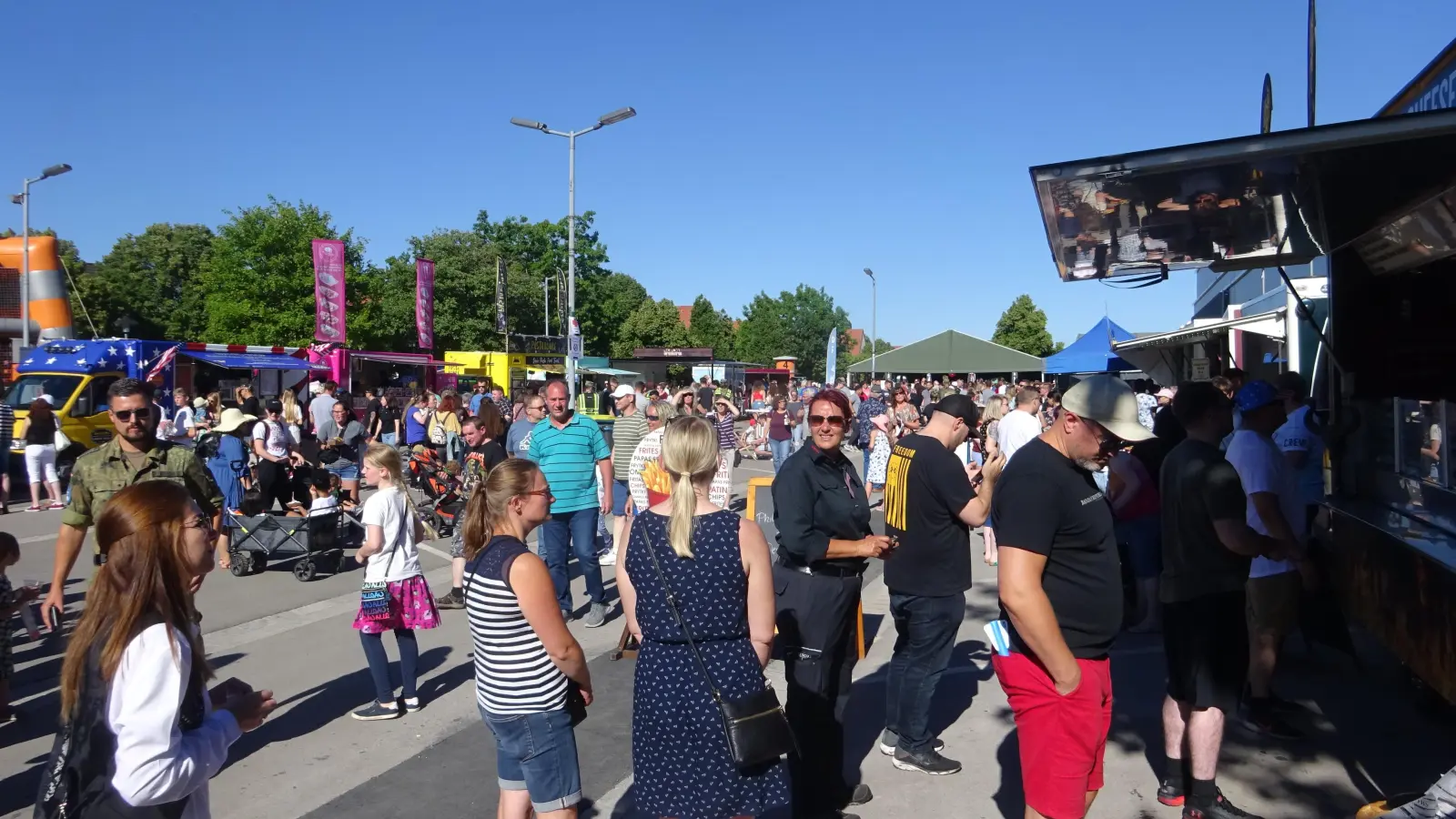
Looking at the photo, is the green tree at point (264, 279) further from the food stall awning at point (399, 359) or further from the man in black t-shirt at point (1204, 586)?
the man in black t-shirt at point (1204, 586)

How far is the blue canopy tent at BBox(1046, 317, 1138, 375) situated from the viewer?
18625mm

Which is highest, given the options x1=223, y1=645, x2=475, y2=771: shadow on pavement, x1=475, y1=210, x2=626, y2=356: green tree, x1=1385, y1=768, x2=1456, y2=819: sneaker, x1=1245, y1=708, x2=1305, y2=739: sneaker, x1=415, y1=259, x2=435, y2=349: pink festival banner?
x1=475, y1=210, x2=626, y2=356: green tree

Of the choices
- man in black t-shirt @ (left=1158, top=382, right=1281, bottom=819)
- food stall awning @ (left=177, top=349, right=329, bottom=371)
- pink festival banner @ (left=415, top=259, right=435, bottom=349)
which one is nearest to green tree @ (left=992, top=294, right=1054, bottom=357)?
pink festival banner @ (left=415, top=259, right=435, bottom=349)

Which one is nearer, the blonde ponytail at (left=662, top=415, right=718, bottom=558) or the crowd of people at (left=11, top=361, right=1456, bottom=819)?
the crowd of people at (left=11, top=361, right=1456, bottom=819)

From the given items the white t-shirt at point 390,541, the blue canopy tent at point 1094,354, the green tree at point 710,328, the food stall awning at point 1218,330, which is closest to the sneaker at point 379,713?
the white t-shirt at point 390,541

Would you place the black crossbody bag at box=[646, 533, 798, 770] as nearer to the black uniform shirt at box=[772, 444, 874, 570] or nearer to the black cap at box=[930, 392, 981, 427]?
the black uniform shirt at box=[772, 444, 874, 570]

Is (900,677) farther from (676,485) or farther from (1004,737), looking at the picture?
(676,485)

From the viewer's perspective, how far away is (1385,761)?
4648 mm

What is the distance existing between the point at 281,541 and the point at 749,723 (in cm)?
780

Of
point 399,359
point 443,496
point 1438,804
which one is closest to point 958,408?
point 1438,804

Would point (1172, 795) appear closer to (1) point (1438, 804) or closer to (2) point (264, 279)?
(1) point (1438, 804)

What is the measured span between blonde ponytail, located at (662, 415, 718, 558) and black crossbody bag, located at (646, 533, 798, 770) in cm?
14

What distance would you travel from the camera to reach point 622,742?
5.06 meters

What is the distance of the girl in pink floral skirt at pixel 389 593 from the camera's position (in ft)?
17.5
